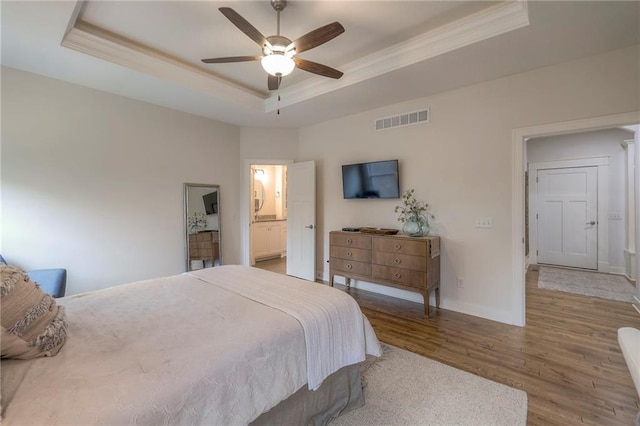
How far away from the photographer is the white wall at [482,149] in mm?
2707

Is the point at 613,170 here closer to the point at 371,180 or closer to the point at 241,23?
the point at 371,180

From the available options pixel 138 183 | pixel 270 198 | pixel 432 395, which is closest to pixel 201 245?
pixel 138 183

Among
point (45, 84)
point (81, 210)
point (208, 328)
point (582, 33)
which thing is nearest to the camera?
point (208, 328)

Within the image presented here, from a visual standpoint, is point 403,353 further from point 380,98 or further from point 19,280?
point 380,98

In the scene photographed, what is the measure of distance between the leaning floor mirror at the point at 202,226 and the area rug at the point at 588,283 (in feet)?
17.2

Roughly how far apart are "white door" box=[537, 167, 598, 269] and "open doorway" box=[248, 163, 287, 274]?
5.60 meters

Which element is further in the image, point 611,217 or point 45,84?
point 611,217

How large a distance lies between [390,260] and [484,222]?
1183mm

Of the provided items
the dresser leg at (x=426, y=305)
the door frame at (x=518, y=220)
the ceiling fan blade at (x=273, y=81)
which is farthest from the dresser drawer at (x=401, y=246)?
the ceiling fan blade at (x=273, y=81)

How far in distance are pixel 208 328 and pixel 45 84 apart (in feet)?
11.4

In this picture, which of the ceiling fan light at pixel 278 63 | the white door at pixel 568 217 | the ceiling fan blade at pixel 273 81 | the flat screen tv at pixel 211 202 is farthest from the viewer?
the white door at pixel 568 217

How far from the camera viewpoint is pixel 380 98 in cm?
376

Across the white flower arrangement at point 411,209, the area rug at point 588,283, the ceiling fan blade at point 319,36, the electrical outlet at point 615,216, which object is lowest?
the area rug at point 588,283

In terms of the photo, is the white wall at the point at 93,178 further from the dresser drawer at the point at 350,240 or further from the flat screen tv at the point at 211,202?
the dresser drawer at the point at 350,240
